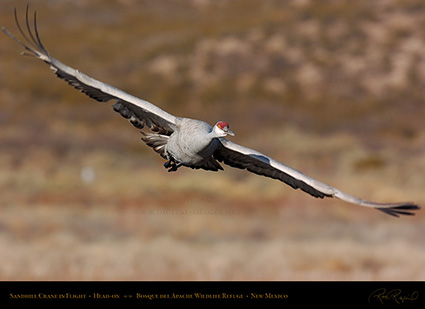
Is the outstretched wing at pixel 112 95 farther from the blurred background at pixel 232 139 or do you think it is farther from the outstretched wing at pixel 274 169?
the blurred background at pixel 232 139

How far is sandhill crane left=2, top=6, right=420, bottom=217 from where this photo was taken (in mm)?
13484

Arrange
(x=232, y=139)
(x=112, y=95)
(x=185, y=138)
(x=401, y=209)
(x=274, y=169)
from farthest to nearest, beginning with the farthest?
(x=232, y=139) → (x=274, y=169) → (x=112, y=95) → (x=185, y=138) → (x=401, y=209)

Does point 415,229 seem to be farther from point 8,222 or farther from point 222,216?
point 8,222

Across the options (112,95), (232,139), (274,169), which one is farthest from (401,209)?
(232,139)

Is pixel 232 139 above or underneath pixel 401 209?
above

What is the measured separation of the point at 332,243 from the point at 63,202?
39.7 ft

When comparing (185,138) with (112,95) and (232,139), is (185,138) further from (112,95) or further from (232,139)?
(232,139)

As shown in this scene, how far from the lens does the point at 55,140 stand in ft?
149

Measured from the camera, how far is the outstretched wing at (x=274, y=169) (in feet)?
46.1

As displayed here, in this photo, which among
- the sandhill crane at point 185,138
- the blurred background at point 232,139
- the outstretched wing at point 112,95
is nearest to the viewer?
the sandhill crane at point 185,138

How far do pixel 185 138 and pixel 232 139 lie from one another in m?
26.9

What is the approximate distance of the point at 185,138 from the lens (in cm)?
1375
